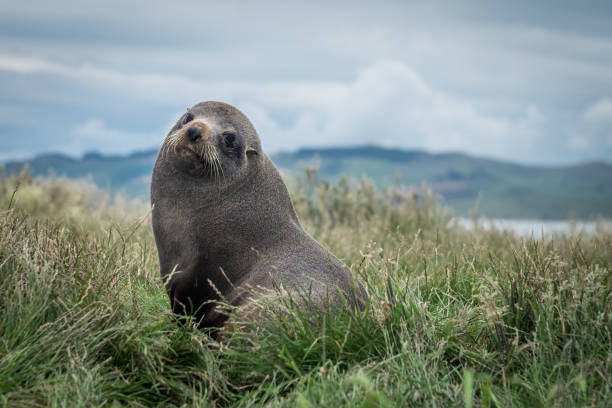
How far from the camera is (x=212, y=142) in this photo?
4.56 metres

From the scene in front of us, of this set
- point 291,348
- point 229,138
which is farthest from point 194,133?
point 291,348

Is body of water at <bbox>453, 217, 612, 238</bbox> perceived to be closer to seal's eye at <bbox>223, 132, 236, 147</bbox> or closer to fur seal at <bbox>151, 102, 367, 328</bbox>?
fur seal at <bbox>151, 102, 367, 328</bbox>

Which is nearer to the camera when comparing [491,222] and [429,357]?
[429,357]

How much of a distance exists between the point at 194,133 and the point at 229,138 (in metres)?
0.34

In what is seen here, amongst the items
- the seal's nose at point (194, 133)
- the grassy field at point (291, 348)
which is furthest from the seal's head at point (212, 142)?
the grassy field at point (291, 348)

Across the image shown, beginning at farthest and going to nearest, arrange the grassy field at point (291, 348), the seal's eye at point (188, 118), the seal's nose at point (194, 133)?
1. the seal's eye at point (188, 118)
2. the seal's nose at point (194, 133)
3. the grassy field at point (291, 348)

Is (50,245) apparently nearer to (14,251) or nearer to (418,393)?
(14,251)

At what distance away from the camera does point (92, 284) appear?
3.89 m

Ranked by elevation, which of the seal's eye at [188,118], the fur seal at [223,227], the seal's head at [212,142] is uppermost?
the seal's eye at [188,118]

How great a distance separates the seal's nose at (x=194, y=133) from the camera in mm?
4477

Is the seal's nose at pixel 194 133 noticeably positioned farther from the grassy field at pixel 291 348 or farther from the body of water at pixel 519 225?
the body of water at pixel 519 225

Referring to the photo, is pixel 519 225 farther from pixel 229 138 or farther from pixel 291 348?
pixel 291 348

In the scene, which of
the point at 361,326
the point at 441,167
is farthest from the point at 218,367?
the point at 441,167

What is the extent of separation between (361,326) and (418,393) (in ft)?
2.10
